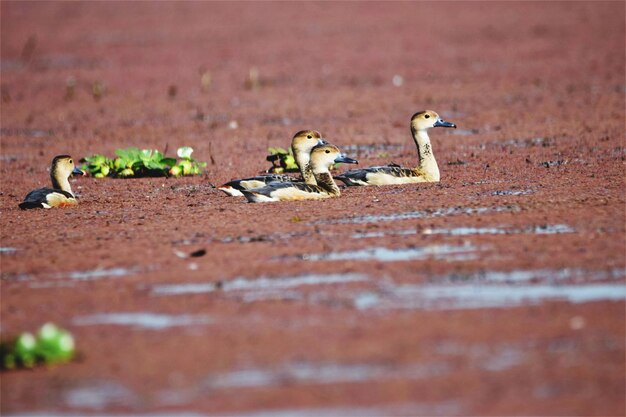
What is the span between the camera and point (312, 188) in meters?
11.7

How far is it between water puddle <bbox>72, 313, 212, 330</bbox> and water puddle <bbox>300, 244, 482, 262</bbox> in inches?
62.8

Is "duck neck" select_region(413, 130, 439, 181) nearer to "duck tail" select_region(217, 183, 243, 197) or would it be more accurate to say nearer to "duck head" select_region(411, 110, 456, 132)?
"duck head" select_region(411, 110, 456, 132)

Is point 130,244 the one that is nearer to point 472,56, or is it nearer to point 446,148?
point 446,148

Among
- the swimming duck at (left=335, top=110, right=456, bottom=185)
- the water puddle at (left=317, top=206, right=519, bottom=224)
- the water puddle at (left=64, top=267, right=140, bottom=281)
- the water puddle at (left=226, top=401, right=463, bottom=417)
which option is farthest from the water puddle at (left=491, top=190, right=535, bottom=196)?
A: the water puddle at (left=226, top=401, right=463, bottom=417)

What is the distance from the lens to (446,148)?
52.2ft

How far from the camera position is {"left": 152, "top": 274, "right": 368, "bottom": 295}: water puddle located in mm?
7973

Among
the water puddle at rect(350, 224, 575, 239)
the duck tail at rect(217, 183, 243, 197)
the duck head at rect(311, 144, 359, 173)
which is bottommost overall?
the water puddle at rect(350, 224, 575, 239)

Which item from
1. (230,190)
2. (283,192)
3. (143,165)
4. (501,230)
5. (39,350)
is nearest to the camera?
(39,350)

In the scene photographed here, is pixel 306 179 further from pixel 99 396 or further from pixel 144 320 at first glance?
pixel 99 396

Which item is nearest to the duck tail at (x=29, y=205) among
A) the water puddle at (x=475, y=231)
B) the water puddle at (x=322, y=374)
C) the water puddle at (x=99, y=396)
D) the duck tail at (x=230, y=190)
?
the duck tail at (x=230, y=190)

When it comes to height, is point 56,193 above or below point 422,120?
below

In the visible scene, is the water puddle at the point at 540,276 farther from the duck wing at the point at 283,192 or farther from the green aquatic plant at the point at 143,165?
the green aquatic plant at the point at 143,165

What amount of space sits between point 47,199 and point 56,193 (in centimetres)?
17

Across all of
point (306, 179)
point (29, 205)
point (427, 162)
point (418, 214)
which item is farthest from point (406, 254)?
point (29, 205)
